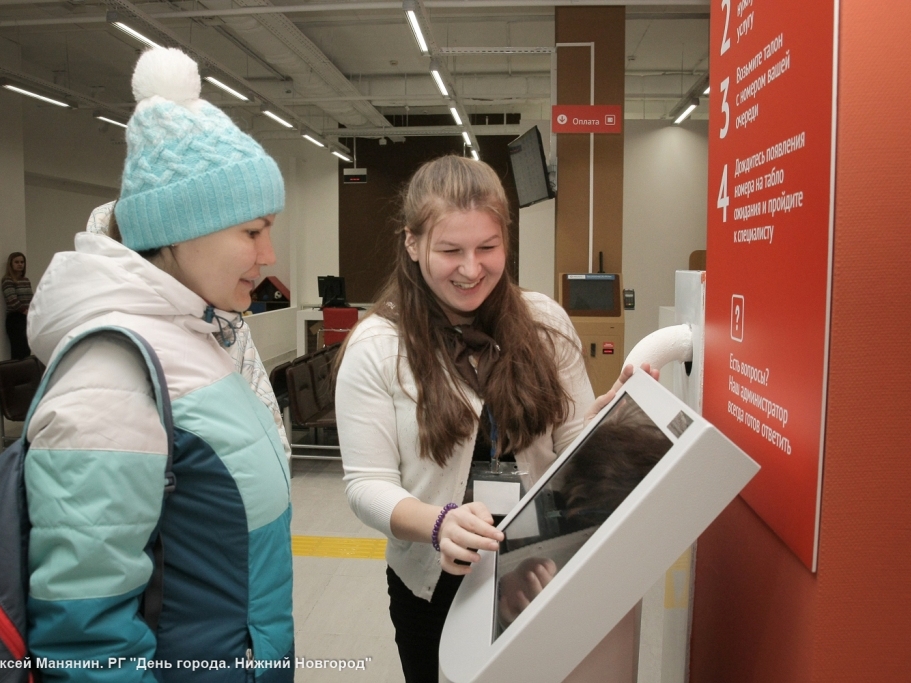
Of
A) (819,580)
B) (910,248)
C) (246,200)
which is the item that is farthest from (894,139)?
(246,200)

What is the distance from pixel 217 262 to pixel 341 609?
267cm

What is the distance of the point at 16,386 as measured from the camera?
5559mm

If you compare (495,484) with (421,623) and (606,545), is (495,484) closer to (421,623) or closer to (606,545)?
(421,623)

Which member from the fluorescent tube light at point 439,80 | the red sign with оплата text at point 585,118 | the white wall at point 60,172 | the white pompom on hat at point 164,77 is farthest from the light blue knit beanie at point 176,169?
the white wall at point 60,172

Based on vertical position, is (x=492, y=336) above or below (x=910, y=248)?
below

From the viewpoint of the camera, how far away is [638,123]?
28.6 feet

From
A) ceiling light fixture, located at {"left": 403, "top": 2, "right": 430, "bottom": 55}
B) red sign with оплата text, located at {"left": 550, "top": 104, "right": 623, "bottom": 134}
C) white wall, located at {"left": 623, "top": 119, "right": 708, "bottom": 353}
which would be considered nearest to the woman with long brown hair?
ceiling light fixture, located at {"left": 403, "top": 2, "right": 430, "bottom": 55}

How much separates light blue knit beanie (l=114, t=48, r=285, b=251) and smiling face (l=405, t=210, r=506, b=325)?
0.35 metres

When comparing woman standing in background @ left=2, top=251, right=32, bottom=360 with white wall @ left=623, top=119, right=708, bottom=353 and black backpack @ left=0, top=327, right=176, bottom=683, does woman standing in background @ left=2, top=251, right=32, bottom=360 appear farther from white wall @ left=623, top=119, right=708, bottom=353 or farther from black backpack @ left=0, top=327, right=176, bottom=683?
black backpack @ left=0, top=327, right=176, bottom=683

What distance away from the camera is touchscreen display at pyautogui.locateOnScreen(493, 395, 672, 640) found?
0.75 metres

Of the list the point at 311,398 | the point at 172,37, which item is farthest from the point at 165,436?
the point at 172,37

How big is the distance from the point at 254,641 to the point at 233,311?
528mm

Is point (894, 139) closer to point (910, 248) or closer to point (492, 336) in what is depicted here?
point (910, 248)

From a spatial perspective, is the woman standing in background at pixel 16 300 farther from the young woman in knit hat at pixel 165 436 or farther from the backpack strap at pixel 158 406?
the backpack strap at pixel 158 406
